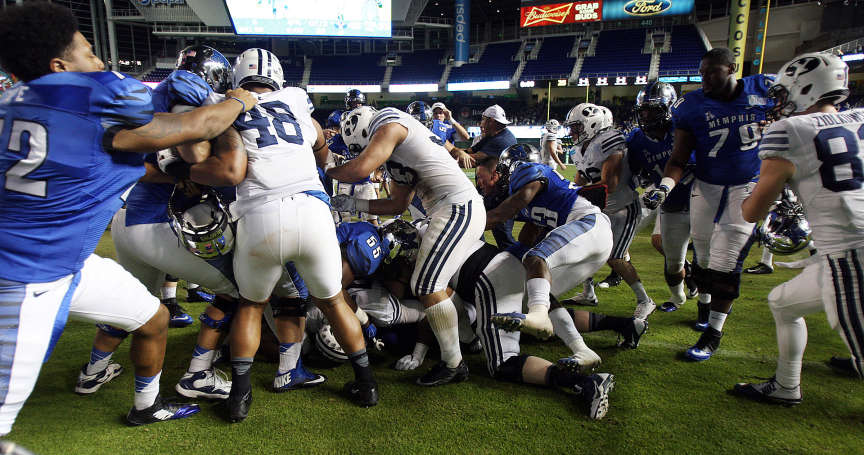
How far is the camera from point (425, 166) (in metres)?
3.35

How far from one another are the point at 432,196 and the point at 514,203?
0.67 metres

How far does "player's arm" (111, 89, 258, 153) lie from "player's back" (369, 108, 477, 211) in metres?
1.17

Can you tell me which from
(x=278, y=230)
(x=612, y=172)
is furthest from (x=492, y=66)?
(x=278, y=230)

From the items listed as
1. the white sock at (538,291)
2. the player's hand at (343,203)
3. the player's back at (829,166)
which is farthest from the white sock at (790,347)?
the player's hand at (343,203)

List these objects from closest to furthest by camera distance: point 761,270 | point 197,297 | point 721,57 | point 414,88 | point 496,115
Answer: point 721,57 < point 197,297 < point 761,270 < point 496,115 < point 414,88

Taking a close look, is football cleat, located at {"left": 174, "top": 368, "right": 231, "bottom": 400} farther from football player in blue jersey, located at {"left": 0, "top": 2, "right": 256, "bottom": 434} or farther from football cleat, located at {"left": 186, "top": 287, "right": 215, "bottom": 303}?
football cleat, located at {"left": 186, "top": 287, "right": 215, "bottom": 303}

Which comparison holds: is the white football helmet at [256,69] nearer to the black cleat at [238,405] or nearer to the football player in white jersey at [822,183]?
the black cleat at [238,405]

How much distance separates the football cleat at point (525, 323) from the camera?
267 centimetres

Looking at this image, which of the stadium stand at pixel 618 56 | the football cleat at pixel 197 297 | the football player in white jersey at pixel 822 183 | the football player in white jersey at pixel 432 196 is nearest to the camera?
the football player in white jersey at pixel 822 183

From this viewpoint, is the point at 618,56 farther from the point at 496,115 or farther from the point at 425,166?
the point at 425,166

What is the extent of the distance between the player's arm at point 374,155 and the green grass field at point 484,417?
142 cm

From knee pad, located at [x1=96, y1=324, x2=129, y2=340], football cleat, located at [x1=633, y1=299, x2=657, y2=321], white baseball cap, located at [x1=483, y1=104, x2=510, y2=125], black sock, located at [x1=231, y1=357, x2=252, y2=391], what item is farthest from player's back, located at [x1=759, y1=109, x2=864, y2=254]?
white baseball cap, located at [x1=483, y1=104, x2=510, y2=125]

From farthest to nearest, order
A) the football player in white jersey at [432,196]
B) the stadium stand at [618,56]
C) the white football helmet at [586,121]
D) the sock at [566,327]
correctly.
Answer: the stadium stand at [618,56], the white football helmet at [586,121], the sock at [566,327], the football player in white jersey at [432,196]

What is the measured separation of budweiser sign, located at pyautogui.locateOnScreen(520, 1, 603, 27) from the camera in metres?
30.0
